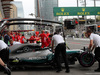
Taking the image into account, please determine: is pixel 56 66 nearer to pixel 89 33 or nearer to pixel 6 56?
pixel 89 33

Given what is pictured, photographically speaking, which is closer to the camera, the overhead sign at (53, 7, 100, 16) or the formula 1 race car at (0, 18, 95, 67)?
the formula 1 race car at (0, 18, 95, 67)

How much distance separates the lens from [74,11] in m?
40.1

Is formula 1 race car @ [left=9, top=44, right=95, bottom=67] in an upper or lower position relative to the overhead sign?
lower

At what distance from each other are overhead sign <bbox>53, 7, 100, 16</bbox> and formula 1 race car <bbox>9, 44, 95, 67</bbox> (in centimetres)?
3186

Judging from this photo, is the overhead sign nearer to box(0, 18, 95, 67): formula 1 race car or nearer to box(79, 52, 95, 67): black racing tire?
box(0, 18, 95, 67): formula 1 race car

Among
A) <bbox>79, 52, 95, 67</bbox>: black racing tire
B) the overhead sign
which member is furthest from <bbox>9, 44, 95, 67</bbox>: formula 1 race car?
the overhead sign

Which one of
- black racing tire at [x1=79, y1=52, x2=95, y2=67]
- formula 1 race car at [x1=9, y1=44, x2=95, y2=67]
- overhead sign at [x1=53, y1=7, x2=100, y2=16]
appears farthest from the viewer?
overhead sign at [x1=53, y1=7, x2=100, y2=16]

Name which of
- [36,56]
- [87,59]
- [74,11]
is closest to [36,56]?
[36,56]

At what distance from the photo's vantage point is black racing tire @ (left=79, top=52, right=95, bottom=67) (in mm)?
7648

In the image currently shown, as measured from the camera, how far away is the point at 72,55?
7695 mm

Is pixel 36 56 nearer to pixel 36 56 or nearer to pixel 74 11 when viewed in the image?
pixel 36 56

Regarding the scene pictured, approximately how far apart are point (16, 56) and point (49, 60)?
4.02ft

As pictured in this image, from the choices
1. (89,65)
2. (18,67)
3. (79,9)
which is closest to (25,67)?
(18,67)

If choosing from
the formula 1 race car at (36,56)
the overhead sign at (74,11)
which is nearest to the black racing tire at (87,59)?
the formula 1 race car at (36,56)
